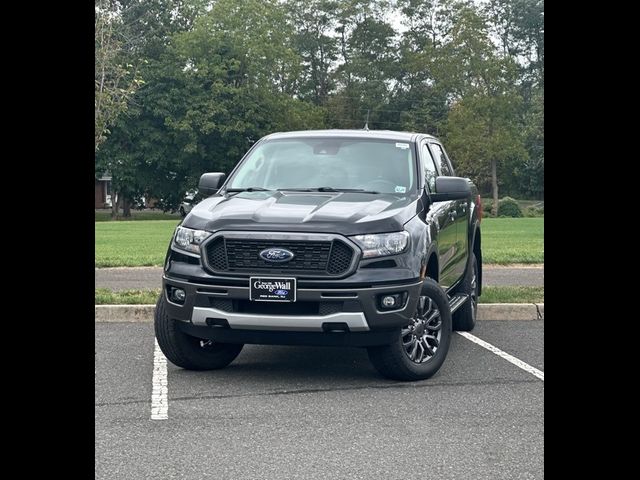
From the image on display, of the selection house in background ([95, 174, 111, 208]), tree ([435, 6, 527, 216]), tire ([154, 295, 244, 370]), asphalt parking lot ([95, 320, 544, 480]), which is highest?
tree ([435, 6, 527, 216])

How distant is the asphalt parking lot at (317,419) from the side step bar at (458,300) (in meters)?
0.41

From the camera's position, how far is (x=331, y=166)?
8.29m

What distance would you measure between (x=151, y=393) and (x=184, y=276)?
881mm

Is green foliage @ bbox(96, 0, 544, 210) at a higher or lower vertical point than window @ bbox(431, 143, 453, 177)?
higher

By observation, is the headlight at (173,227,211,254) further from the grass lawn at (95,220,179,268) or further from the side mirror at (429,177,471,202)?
the grass lawn at (95,220,179,268)

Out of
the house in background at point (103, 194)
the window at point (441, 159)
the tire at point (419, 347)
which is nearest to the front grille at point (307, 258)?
the tire at point (419, 347)

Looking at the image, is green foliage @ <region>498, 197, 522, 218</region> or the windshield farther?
green foliage @ <region>498, 197, 522, 218</region>

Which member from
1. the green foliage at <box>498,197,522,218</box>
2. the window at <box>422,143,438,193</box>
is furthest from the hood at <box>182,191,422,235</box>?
the green foliage at <box>498,197,522,218</box>

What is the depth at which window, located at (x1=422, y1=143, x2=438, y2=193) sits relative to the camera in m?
8.30

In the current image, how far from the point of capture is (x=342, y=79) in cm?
7306

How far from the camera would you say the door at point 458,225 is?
887cm

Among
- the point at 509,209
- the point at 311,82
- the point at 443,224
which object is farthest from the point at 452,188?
the point at 311,82

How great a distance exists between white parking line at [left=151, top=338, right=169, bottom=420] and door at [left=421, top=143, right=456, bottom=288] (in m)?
2.37
